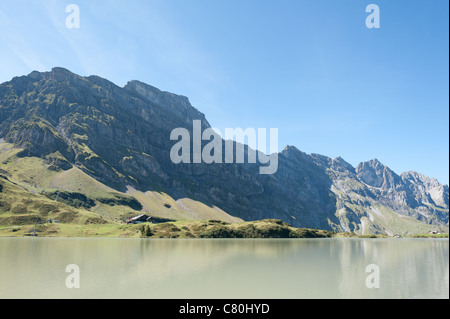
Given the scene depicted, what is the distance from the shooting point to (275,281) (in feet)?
137

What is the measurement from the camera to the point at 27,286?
3625 cm

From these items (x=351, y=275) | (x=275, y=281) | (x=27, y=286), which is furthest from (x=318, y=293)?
(x=27, y=286)

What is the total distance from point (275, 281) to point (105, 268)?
29.8m

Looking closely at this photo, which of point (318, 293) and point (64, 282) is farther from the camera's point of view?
point (64, 282)
